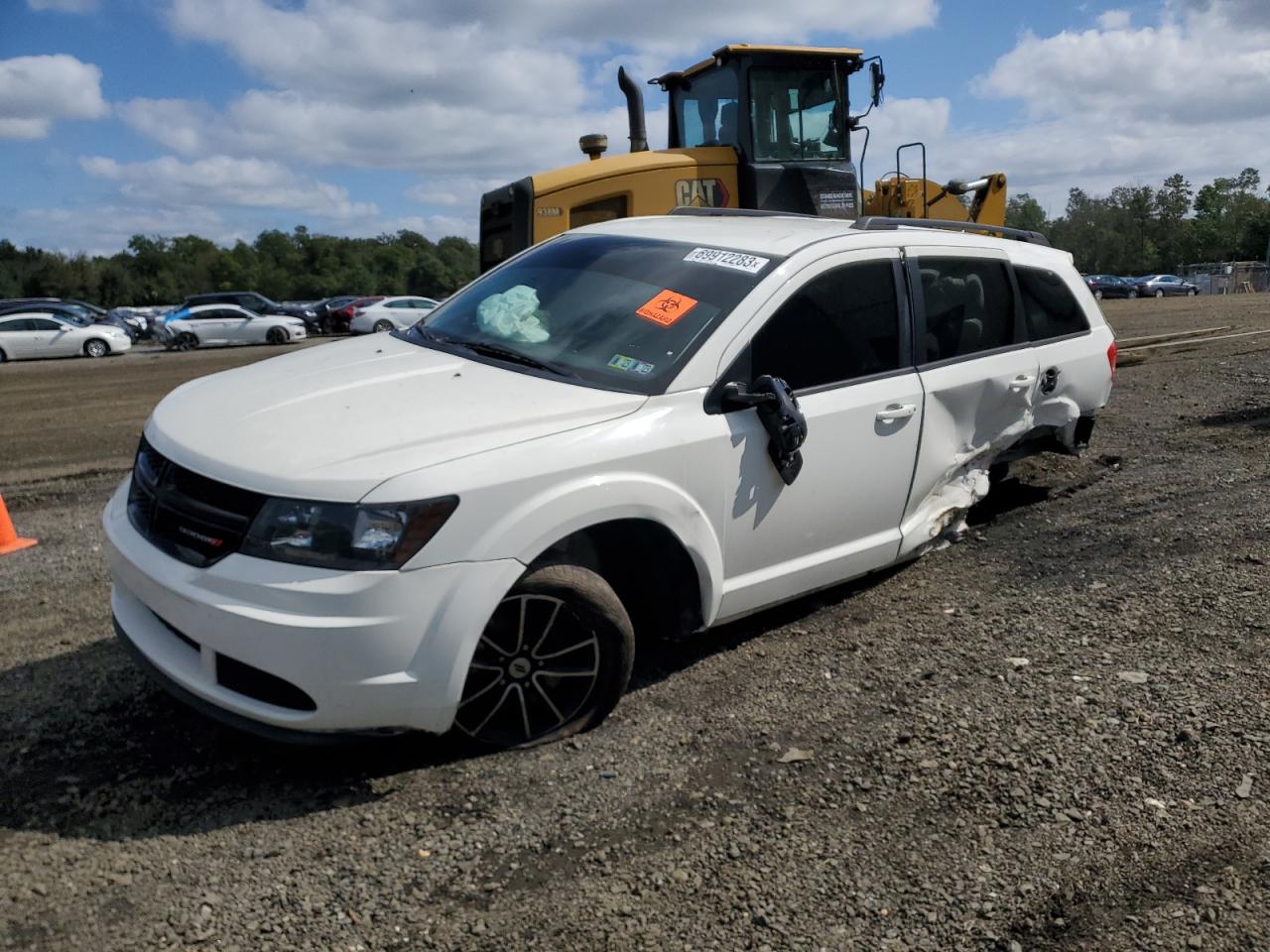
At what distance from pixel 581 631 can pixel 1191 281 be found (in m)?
62.4

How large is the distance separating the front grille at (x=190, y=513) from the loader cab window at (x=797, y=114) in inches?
308

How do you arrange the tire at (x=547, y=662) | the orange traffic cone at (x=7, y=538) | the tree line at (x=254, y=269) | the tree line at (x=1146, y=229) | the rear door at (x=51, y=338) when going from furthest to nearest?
the tree line at (x=1146, y=229) → the tree line at (x=254, y=269) → the rear door at (x=51, y=338) → the orange traffic cone at (x=7, y=538) → the tire at (x=547, y=662)

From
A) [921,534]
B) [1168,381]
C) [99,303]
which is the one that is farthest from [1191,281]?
[99,303]

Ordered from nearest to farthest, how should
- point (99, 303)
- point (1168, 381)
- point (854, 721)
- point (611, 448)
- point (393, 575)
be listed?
point (393, 575), point (611, 448), point (854, 721), point (1168, 381), point (99, 303)

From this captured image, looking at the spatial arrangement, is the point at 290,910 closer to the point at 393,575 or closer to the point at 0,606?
the point at 393,575

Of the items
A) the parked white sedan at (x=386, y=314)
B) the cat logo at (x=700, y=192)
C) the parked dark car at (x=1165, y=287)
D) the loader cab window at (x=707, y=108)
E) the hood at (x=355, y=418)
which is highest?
the loader cab window at (x=707, y=108)

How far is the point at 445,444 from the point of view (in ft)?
10.4

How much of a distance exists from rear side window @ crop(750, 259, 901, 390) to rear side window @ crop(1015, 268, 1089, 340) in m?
1.19

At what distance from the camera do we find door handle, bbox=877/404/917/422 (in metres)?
4.30

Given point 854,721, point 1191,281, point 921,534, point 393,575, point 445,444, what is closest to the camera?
point 393,575

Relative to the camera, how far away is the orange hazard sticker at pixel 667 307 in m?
3.96

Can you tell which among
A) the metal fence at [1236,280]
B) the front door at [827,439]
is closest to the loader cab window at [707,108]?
the front door at [827,439]

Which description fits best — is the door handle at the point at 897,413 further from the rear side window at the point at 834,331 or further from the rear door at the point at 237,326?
the rear door at the point at 237,326

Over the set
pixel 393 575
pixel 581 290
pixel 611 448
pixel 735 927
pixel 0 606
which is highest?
pixel 581 290
